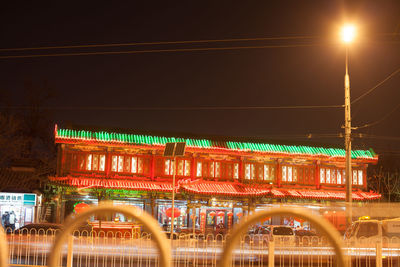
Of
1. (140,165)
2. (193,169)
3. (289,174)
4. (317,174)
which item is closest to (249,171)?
(289,174)

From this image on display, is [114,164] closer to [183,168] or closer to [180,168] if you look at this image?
[180,168]

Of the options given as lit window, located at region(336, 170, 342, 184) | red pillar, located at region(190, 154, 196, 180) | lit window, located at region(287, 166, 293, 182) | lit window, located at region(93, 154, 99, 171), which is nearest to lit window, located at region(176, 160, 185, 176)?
red pillar, located at region(190, 154, 196, 180)

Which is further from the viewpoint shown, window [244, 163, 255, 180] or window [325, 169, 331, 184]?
window [325, 169, 331, 184]

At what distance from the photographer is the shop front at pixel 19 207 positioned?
115 feet

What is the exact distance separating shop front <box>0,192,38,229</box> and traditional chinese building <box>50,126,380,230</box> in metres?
2.96

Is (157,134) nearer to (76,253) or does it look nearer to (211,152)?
(211,152)

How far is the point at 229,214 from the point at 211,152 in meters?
5.15

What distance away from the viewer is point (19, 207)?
35719 mm

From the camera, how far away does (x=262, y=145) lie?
3800cm

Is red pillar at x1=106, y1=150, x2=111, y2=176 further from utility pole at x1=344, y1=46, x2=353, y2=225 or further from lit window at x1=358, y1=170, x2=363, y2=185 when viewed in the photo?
lit window at x1=358, y1=170, x2=363, y2=185

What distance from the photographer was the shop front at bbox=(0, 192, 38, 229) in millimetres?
34969

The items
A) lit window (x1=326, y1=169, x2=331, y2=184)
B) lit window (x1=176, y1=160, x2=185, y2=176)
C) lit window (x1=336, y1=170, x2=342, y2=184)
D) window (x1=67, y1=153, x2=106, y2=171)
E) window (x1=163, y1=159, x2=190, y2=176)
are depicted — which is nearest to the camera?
window (x1=67, y1=153, x2=106, y2=171)

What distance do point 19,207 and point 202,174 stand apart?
13.8m

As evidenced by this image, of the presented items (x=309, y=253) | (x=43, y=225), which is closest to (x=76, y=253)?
(x=309, y=253)
